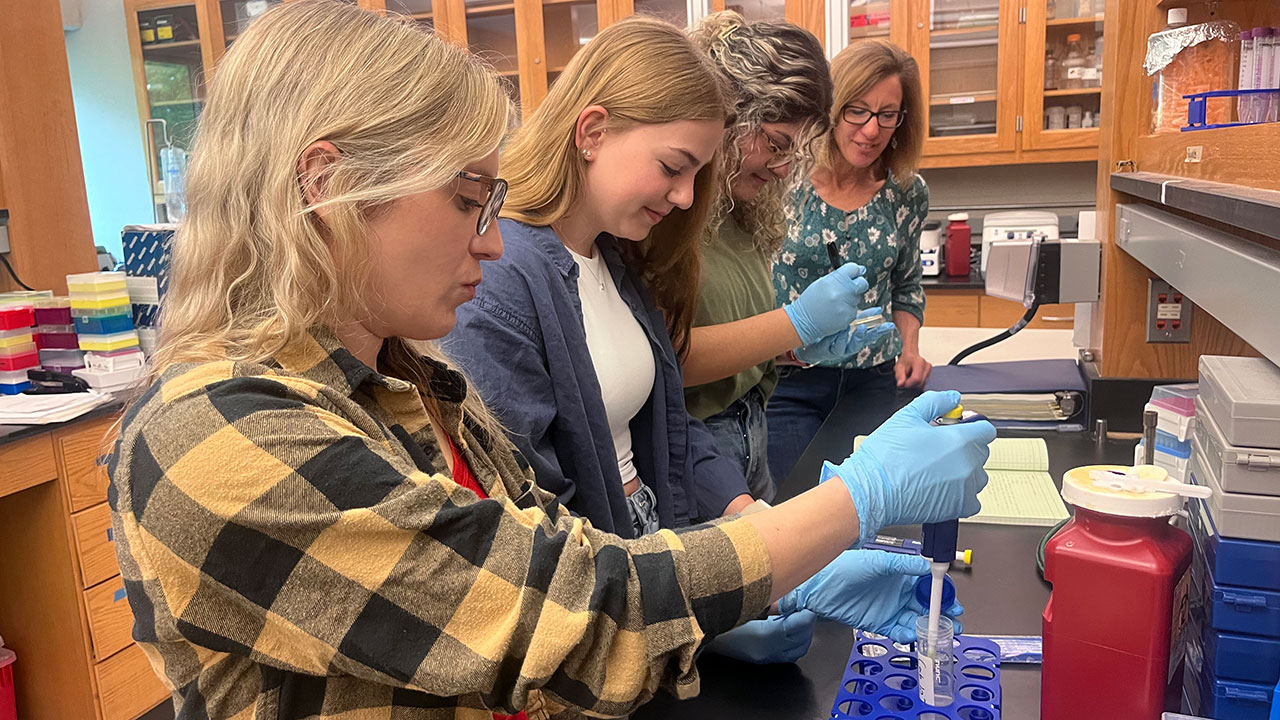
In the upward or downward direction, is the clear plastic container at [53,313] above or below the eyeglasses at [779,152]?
below

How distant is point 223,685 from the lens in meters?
0.70

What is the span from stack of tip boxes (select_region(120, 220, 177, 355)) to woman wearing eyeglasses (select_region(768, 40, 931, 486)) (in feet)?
5.98

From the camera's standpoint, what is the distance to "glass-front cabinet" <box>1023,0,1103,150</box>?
12.8ft

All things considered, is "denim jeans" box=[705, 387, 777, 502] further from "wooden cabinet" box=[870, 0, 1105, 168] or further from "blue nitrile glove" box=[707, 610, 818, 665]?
"wooden cabinet" box=[870, 0, 1105, 168]

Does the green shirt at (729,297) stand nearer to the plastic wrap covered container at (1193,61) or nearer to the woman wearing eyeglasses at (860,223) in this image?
the woman wearing eyeglasses at (860,223)

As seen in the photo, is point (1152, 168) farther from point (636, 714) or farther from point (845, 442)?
point (636, 714)

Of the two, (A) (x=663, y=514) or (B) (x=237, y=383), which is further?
(A) (x=663, y=514)

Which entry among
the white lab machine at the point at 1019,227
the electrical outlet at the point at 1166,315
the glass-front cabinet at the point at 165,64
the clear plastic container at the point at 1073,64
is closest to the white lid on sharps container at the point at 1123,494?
the electrical outlet at the point at 1166,315

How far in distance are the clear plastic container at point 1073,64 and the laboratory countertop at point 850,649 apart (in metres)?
3.13

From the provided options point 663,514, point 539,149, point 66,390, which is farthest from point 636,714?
point 66,390

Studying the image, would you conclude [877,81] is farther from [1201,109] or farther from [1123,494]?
[1123,494]

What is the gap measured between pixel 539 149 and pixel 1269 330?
2.92 feet

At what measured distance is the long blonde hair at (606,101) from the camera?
1.27 m

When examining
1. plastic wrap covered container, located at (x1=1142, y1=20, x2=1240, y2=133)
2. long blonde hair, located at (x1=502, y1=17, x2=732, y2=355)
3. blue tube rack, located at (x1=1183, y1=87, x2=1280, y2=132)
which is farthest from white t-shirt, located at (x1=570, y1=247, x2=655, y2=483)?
plastic wrap covered container, located at (x1=1142, y1=20, x2=1240, y2=133)
